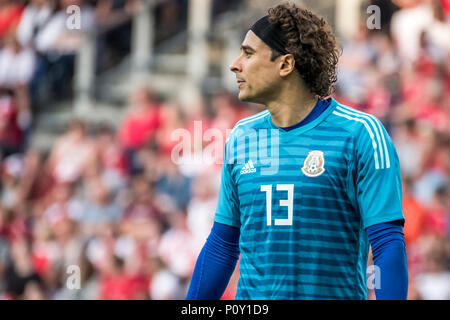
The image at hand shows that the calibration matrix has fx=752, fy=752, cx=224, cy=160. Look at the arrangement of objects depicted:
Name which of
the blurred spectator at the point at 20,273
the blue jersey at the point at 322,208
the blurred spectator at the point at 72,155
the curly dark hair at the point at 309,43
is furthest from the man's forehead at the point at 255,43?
the blurred spectator at the point at 72,155

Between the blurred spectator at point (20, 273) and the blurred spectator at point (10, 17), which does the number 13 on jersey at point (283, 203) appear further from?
the blurred spectator at point (10, 17)

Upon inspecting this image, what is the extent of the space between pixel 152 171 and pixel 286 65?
549cm

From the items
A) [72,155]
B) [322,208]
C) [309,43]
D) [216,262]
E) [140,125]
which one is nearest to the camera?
[322,208]

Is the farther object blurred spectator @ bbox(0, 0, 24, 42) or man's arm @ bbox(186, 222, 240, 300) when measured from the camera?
blurred spectator @ bbox(0, 0, 24, 42)

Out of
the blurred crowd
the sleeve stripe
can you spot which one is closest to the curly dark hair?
the sleeve stripe

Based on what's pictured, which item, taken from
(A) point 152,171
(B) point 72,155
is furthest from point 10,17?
(A) point 152,171

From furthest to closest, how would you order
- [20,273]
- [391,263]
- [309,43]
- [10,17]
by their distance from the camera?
1. [10,17]
2. [20,273]
3. [309,43]
4. [391,263]

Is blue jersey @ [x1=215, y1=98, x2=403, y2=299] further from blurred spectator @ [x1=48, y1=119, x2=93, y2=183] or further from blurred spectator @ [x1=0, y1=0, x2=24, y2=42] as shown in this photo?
blurred spectator @ [x1=0, y1=0, x2=24, y2=42]

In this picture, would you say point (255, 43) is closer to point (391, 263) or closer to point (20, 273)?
point (391, 263)

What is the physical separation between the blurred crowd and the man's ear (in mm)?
3756

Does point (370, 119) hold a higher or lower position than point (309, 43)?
lower

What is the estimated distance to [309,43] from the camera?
2512 millimetres

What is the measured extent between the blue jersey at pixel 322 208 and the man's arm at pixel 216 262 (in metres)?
0.16

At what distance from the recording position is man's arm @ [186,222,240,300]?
103 inches
